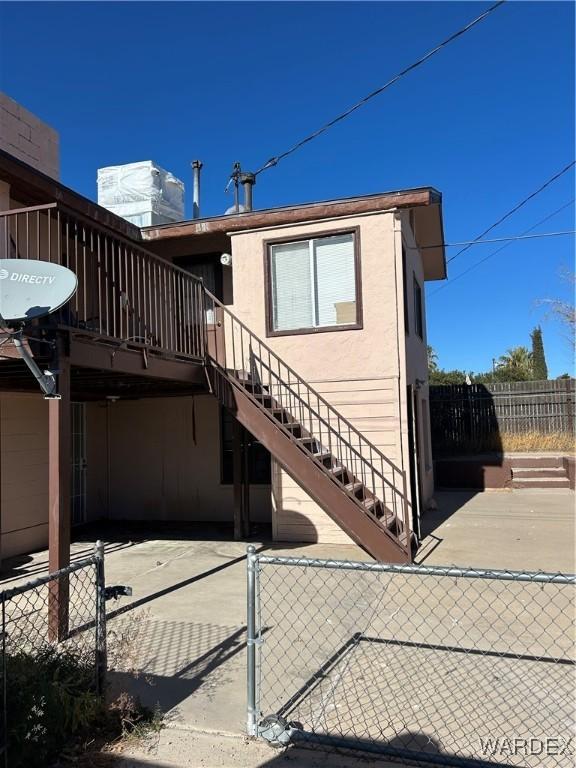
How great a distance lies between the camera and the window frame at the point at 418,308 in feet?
35.7

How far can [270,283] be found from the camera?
890 cm

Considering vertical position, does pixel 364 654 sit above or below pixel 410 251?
below

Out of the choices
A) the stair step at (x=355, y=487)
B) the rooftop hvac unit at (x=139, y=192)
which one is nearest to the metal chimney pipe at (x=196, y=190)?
the rooftop hvac unit at (x=139, y=192)

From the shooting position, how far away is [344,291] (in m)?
8.59

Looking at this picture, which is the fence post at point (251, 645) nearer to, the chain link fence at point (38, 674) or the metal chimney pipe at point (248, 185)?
the chain link fence at point (38, 674)

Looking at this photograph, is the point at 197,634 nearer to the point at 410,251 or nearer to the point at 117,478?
the point at 117,478

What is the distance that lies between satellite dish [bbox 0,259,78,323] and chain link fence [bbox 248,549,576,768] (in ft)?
9.06

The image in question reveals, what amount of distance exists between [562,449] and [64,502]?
1427 centimetres

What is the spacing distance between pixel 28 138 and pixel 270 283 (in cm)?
504

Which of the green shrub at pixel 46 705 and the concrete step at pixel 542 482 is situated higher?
the green shrub at pixel 46 705

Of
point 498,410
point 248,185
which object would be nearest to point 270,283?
point 248,185

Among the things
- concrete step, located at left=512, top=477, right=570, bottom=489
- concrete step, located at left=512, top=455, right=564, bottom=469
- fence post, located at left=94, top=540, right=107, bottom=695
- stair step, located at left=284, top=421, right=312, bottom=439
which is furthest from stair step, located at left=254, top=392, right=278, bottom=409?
concrete step, located at left=512, top=455, right=564, bottom=469

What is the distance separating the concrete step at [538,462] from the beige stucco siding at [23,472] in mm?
10647

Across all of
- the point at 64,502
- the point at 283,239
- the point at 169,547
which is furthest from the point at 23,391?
the point at 283,239
